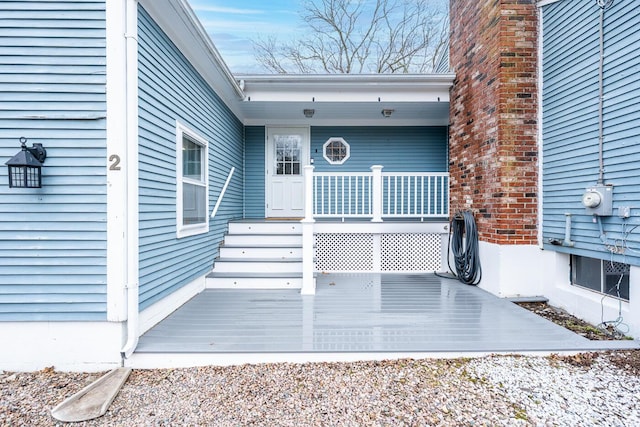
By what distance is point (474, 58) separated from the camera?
15.8ft

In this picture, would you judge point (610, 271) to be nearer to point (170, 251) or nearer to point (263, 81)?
point (170, 251)

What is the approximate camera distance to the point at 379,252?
556 cm

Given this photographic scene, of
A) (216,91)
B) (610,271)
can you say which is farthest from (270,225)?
(610,271)

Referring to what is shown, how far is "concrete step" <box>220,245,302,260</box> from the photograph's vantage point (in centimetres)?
505

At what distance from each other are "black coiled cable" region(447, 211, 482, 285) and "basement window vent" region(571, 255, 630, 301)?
3.67 ft

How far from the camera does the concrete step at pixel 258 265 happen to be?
4793mm

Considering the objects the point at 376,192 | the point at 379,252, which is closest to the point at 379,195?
the point at 376,192

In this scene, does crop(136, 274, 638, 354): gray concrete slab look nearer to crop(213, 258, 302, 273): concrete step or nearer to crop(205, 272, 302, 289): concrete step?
crop(205, 272, 302, 289): concrete step

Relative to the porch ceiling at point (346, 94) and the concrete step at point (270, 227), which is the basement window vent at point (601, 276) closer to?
the porch ceiling at point (346, 94)

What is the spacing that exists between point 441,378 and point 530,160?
126 inches

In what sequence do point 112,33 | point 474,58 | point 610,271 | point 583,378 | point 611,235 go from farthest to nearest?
point 474,58 → point 610,271 → point 611,235 → point 112,33 → point 583,378

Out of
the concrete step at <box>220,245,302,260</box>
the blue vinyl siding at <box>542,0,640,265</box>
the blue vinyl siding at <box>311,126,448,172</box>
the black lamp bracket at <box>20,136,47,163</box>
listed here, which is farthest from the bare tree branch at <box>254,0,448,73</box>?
the black lamp bracket at <box>20,136,47,163</box>

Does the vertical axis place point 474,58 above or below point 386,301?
above

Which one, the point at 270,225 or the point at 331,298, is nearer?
the point at 331,298
